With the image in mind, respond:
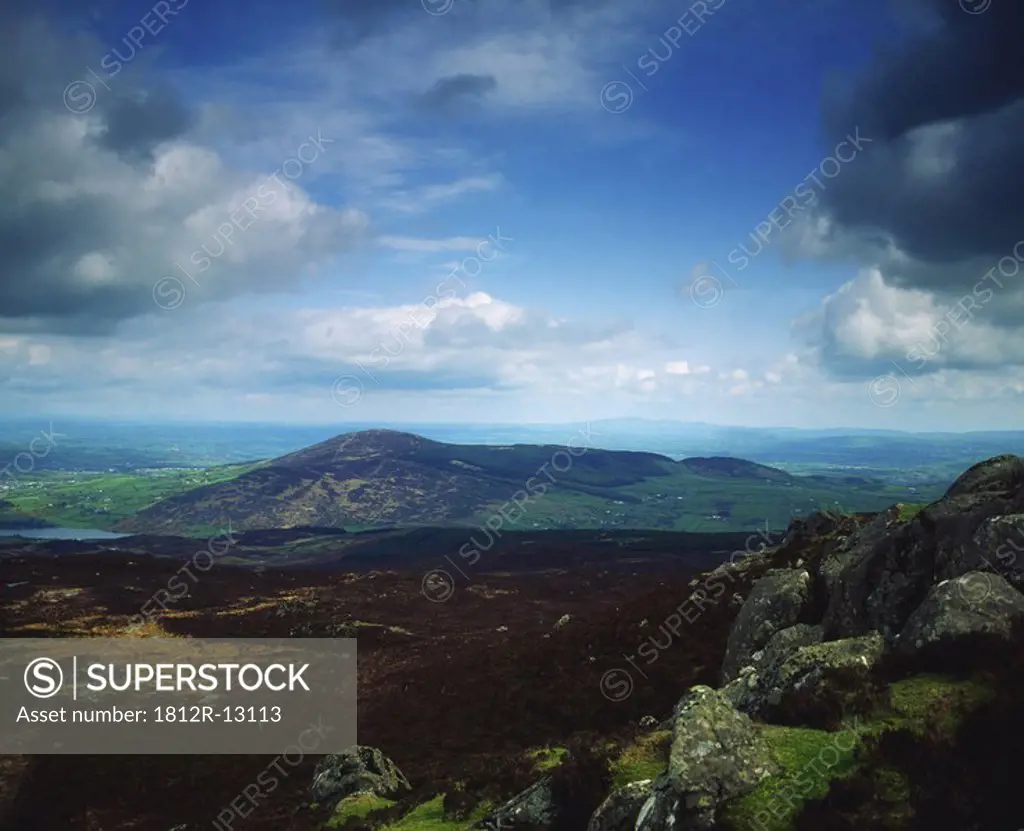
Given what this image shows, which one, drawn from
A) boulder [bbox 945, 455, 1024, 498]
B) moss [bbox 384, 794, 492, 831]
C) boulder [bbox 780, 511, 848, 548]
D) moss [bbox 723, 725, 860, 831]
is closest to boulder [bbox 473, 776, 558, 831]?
moss [bbox 384, 794, 492, 831]

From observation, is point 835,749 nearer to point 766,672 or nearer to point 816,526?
point 766,672

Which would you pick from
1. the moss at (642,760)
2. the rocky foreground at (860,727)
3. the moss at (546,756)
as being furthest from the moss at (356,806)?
the moss at (642,760)

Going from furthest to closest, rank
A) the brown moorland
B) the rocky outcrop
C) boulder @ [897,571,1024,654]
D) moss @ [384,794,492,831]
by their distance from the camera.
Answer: the brown moorland, moss @ [384,794,492,831], the rocky outcrop, boulder @ [897,571,1024,654]

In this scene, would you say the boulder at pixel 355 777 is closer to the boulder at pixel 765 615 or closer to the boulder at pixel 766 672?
the boulder at pixel 766 672

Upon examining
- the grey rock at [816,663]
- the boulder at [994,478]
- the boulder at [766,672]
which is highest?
the boulder at [994,478]

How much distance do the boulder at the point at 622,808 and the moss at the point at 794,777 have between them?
2.20m

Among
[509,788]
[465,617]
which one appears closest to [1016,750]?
[509,788]

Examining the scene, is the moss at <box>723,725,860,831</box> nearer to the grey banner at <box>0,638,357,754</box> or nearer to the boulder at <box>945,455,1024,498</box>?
the boulder at <box>945,455,1024,498</box>

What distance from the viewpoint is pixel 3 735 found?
4416 cm

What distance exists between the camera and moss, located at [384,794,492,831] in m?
18.9

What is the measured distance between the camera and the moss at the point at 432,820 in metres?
18.9

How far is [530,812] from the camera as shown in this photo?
16312 mm

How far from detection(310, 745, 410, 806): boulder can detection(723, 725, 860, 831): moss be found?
56.6 feet

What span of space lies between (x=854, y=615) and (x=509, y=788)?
12491 millimetres
